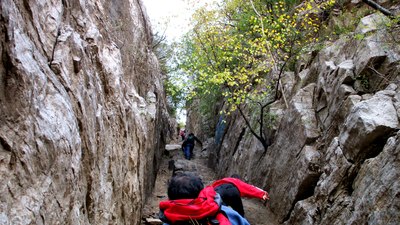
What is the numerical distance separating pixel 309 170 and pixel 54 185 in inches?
289

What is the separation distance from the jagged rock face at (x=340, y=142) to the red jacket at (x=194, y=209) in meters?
3.48

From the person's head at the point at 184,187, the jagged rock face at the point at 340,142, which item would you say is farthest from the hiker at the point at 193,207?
the jagged rock face at the point at 340,142

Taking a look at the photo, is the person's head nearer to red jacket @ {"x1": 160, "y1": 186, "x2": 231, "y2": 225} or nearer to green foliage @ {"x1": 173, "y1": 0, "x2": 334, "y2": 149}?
red jacket @ {"x1": 160, "y1": 186, "x2": 231, "y2": 225}

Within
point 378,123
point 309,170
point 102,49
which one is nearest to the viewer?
point 378,123

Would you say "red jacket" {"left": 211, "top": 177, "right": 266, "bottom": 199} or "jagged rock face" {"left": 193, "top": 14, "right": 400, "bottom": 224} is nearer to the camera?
"jagged rock face" {"left": 193, "top": 14, "right": 400, "bottom": 224}

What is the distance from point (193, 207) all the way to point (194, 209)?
0.02m

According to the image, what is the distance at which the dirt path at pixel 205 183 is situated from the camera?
451 inches

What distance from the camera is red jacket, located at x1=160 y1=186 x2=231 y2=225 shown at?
11.8 feet

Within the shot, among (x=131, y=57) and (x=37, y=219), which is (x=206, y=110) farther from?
(x=37, y=219)

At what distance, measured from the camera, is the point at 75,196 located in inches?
196

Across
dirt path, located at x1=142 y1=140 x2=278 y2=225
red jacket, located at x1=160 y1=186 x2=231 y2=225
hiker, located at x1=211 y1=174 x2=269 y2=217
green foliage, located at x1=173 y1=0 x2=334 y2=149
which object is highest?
green foliage, located at x1=173 y1=0 x2=334 y2=149

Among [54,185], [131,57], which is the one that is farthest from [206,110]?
[54,185]

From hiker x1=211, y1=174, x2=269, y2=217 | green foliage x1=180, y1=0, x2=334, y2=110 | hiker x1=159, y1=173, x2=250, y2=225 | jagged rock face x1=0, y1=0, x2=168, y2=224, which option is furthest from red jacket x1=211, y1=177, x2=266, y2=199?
green foliage x1=180, y1=0, x2=334, y2=110

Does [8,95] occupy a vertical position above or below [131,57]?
below
